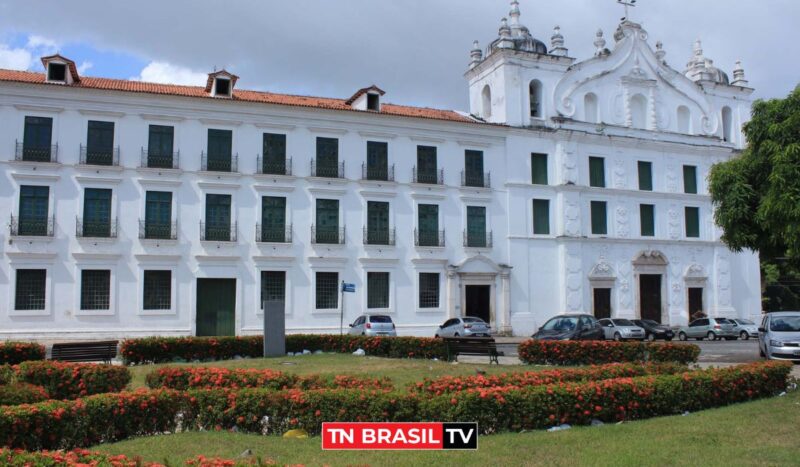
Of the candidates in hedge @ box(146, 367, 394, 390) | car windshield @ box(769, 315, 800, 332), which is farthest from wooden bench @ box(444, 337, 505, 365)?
car windshield @ box(769, 315, 800, 332)

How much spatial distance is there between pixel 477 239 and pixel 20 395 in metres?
26.6

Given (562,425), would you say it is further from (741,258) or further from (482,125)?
(741,258)

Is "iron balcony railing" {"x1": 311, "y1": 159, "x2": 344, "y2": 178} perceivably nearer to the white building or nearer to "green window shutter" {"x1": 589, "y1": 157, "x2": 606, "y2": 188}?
the white building

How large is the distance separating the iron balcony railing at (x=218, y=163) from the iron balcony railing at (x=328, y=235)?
450cm

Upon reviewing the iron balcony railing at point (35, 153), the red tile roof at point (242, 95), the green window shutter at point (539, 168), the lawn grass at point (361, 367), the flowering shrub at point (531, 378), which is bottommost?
the lawn grass at point (361, 367)

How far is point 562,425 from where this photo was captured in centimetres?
966

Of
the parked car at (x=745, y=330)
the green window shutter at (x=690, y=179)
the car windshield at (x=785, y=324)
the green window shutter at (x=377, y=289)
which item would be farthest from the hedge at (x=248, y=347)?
the green window shutter at (x=690, y=179)

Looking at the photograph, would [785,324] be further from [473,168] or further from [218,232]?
[218,232]

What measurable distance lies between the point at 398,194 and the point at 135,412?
24949 mm

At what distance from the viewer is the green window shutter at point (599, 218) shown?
37.1 metres

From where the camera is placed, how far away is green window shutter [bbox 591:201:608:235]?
122 feet

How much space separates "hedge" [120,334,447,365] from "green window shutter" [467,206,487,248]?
13.4 m

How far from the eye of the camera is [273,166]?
31.5m

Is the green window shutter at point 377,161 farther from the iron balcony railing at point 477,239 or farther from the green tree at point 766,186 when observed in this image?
A: the green tree at point 766,186
